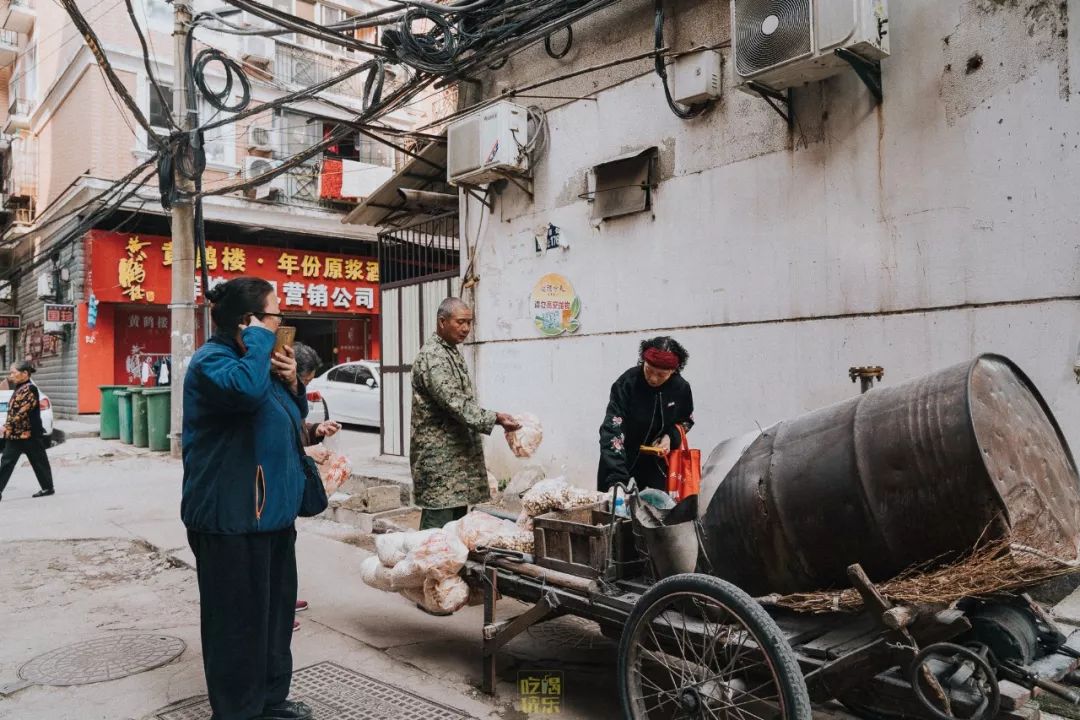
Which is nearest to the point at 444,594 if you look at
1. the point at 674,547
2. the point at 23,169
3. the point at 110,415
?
the point at 674,547

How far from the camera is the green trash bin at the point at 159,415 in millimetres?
12781

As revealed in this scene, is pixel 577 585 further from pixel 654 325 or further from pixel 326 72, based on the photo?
pixel 326 72

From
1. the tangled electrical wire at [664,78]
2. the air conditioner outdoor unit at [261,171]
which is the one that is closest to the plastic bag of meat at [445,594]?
the tangled electrical wire at [664,78]

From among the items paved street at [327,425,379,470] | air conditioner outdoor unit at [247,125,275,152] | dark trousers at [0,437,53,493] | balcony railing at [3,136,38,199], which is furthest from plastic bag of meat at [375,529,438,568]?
balcony railing at [3,136,38,199]

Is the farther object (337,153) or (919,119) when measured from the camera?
(337,153)

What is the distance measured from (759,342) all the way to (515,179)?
3187 millimetres

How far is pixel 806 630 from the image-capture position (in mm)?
2570

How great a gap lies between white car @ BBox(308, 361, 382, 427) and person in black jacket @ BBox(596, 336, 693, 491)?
10.4m

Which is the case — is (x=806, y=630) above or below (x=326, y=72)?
below

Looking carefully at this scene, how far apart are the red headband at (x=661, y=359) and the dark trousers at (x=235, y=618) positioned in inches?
82.4

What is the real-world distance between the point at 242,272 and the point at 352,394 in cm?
587

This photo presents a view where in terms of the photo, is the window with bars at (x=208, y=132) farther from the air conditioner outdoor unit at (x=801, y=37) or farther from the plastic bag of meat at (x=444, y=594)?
the plastic bag of meat at (x=444, y=594)

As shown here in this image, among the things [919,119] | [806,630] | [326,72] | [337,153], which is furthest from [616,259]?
[326,72]

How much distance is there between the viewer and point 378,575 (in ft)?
12.4
